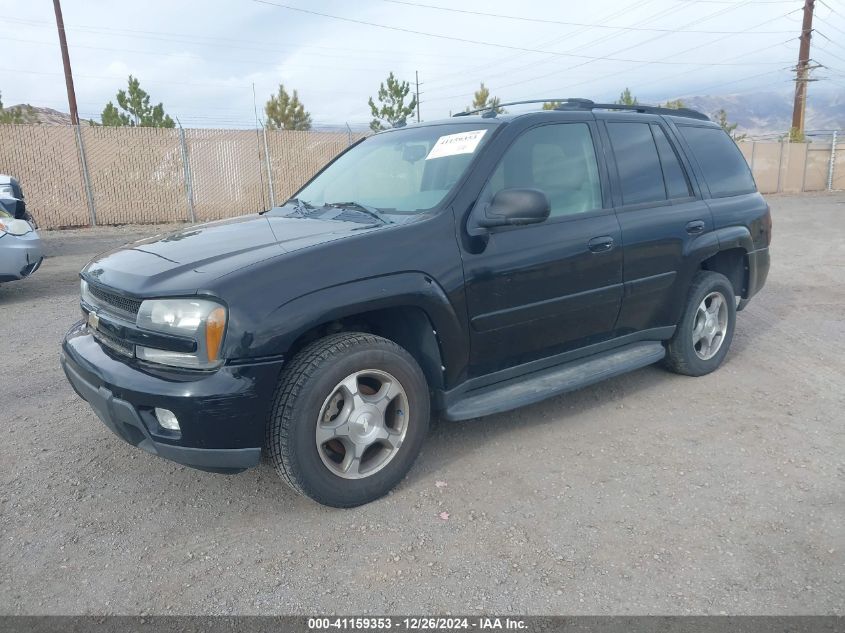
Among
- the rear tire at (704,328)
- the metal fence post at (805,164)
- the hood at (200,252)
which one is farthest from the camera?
the metal fence post at (805,164)

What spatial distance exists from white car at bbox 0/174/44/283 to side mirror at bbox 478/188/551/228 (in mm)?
6205

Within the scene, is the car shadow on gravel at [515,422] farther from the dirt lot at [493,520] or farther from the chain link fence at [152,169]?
the chain link fence at [152,169]

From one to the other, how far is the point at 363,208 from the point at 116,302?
4.43 feet

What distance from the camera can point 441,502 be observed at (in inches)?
121

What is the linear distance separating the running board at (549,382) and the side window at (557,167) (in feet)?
3.00

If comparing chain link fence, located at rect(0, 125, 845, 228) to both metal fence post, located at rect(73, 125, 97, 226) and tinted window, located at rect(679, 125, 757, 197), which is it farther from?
tinted window, located at rect(679, 125, 757, 197)

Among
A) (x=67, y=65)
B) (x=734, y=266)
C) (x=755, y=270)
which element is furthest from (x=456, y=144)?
(x=67, y=65)

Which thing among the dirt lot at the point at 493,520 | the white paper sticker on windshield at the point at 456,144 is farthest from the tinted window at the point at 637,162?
the dirt lot at the point at 493,520

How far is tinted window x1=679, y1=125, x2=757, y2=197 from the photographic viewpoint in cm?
466

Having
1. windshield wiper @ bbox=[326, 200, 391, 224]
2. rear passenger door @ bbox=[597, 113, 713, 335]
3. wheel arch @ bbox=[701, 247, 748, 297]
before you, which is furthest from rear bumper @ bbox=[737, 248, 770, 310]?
windshield wiper @ bbox=[326, 200, 391, 224]

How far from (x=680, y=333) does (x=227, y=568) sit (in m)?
3.32

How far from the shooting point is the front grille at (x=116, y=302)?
2.81 metres

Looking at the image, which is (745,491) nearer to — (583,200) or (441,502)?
(441,502)

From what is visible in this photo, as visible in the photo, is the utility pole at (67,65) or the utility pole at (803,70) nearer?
the utility pole at (67,65)
